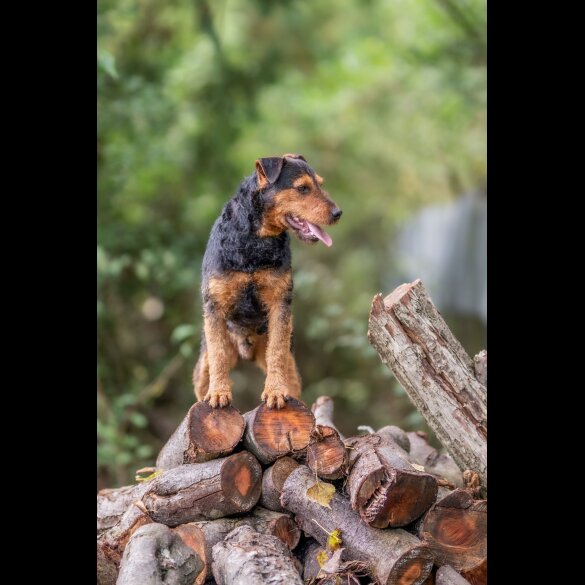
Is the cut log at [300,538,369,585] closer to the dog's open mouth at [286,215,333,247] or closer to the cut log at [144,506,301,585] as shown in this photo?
the cut log at [144,506,301,585]

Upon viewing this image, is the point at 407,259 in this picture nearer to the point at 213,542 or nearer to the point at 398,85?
the point at 398,85

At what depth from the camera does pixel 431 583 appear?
4.12 metres

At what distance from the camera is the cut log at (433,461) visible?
5438 millimetres

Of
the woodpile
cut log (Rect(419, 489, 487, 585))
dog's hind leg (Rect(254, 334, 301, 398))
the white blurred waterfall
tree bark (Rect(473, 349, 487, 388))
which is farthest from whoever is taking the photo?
the white blurred waterfall

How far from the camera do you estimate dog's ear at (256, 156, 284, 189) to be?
4520mm

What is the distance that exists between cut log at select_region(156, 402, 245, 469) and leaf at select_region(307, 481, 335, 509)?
0.56m

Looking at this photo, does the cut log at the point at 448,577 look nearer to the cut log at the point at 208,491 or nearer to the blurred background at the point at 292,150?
the cut log at the point at 208,491

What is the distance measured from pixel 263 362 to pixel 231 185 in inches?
257

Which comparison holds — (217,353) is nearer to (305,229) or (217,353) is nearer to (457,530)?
(305,229)

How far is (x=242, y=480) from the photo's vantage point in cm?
455

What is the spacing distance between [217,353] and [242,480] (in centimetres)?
85

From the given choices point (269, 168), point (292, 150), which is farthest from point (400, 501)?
point (292, 150)

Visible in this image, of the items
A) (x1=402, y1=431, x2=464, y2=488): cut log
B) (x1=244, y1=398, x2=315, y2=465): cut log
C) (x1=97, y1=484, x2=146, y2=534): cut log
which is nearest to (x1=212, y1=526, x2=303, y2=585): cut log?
(x1=244, y1=398, x2=315, y2=465): cut log
